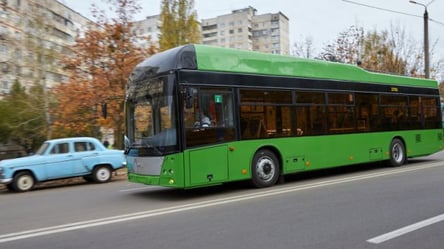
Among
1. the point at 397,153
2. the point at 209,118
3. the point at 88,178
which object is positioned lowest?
the point at 88,178

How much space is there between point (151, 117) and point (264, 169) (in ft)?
10.6

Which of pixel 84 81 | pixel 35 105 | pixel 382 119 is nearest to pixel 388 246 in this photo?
pixel 382 119

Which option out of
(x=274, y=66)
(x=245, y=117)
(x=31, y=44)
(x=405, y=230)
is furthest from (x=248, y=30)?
(x=405, y=230)

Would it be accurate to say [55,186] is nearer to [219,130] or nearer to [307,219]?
[219,130]

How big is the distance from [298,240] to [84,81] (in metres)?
18.5

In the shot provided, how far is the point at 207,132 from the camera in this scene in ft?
32.7

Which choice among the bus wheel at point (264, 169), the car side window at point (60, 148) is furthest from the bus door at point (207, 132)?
the car side window at point (60, 148)

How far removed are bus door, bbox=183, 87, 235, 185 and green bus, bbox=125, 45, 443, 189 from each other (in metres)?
0.02

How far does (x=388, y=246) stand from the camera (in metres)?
5.48

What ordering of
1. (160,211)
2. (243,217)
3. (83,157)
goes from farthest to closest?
(83,157) < (160,211) < (243,217)

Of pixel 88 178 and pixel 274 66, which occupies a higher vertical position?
pixel 274 66

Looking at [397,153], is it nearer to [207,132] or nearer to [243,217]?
[207,132]

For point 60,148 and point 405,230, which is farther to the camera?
point 60,148

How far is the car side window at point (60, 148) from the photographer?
14.6m
